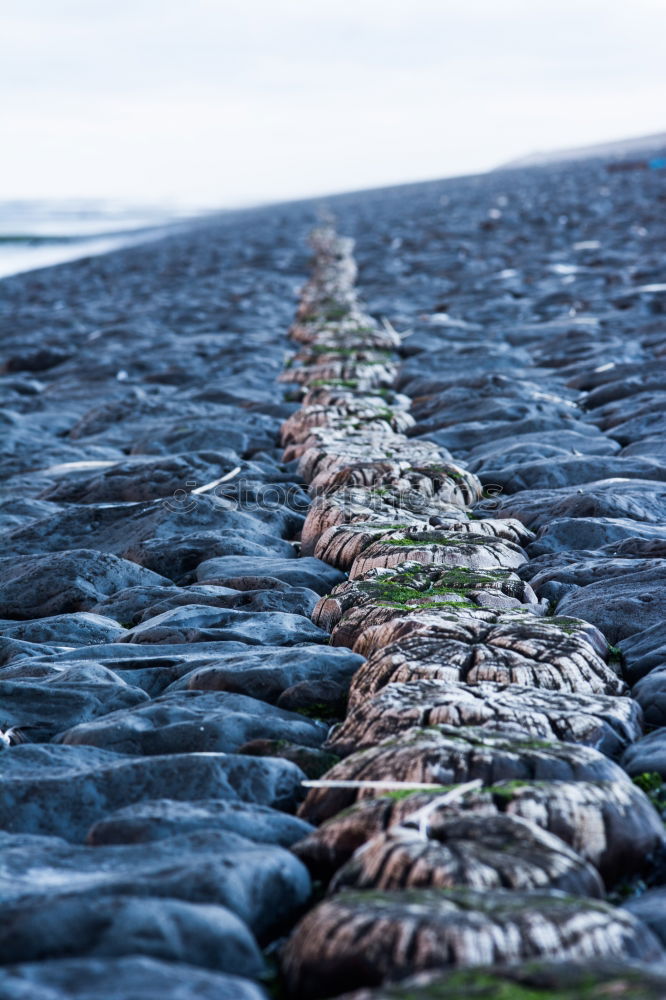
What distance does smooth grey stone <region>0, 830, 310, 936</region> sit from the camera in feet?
6.44

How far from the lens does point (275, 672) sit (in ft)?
10.2

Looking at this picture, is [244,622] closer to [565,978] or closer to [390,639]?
[390,639]

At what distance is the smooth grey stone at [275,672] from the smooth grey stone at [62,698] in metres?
0.15

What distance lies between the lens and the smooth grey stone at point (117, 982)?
155 centimetres

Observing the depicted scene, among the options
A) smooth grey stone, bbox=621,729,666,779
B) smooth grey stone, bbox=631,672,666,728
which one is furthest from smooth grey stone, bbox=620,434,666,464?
smooth grey stone, bbox=621,729,666,779

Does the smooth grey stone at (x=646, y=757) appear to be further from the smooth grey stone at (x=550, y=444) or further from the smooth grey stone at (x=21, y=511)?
the smooth grey stone at (x=21, y=511)

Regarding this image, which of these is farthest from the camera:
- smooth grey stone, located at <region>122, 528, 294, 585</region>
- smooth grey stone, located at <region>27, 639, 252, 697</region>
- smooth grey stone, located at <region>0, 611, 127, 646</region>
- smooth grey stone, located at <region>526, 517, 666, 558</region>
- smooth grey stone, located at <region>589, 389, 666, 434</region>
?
smooth grey stone, located at <region>589, 389, 666, 434</region>

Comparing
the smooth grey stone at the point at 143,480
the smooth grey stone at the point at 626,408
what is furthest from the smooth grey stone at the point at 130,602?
the smooth grey stone at the point at 626,408

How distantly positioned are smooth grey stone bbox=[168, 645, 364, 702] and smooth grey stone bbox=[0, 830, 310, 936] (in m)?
0.83

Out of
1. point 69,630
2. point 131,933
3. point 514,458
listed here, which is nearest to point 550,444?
point 514,458

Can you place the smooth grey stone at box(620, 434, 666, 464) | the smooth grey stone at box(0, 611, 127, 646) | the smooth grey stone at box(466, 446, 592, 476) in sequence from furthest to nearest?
the smooth grey stone at box(620, 434, 666, 464) → the smooth grey stone at box(466, 446, 592, 476) → the smooth grey stone at box(0, 611, 127, 646)

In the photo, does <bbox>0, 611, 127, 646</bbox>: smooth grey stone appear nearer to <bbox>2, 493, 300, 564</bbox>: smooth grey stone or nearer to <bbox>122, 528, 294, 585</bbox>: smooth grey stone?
<bbox>122, 528, 294, 585</bbox>: smooth grey stone

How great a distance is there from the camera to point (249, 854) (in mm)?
2102

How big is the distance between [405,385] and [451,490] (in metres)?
3.04
